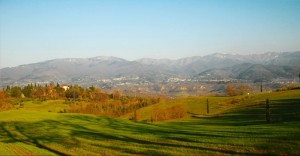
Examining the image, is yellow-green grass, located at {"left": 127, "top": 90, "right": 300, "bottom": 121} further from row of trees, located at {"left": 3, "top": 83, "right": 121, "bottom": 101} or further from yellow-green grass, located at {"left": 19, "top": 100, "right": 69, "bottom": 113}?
row of trees, located at {"left": 3, "top": 83, "right": 121, "bottom": 101}

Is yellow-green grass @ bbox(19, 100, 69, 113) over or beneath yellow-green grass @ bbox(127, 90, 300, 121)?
beneath

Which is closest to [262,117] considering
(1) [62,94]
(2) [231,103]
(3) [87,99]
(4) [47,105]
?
(2) [231,103]

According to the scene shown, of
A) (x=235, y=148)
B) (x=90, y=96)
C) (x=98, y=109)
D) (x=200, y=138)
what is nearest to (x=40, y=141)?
(x=200, y=138)

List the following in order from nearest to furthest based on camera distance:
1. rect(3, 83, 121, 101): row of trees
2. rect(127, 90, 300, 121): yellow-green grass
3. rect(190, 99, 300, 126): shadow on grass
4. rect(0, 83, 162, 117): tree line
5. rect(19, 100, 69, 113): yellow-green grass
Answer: rect(190, 99, 300, 126): shadow on grass → rect(127, 90, 300, 121): yellow-green grass → rect(19, 100, 69, 113): yellow-green grass → rect(0, 83, 162, 117): tree line → rect(3, 83, 121, 101): row of trees

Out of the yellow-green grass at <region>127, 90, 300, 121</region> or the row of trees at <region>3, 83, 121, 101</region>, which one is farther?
the row of trees at <region>3, 83, 121, 101</region>

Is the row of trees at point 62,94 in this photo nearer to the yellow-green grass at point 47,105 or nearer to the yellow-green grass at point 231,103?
the yellow-green grass at point 47,105

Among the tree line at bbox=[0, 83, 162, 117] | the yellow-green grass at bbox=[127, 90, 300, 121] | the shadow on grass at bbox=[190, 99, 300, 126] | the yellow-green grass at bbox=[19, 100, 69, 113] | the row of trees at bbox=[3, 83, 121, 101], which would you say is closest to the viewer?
the shadow on grass at bbox=[190, 99, 300, 126]

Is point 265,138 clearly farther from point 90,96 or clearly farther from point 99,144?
point 90,96

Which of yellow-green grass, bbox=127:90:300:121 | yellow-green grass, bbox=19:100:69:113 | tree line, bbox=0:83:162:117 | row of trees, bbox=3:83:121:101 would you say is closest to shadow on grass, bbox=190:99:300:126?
yellow-green grass, bbox=127:90:300:121

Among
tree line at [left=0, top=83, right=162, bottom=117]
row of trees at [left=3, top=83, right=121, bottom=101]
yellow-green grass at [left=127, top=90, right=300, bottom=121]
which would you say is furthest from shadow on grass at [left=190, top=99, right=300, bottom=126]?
row of trees at [left=3, top=83, right=121, bottom=101]

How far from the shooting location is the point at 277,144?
22.5 m

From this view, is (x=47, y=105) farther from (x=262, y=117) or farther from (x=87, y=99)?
(x=262, y=117)

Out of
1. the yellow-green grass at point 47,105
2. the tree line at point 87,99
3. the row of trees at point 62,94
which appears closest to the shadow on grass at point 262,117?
the tree line at point 87,99

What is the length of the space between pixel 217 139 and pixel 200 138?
1898mm
